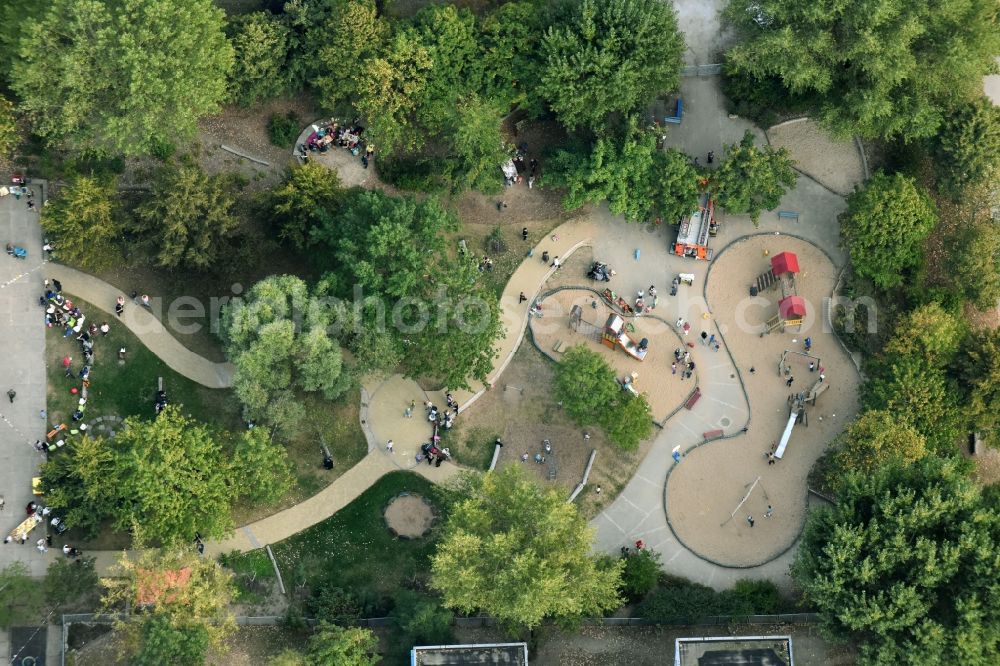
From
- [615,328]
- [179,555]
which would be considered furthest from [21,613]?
[615,328]

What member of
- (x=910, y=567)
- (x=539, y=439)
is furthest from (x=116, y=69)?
(x=910, y=567)

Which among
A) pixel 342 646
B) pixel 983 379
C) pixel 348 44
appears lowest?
pixel 342 646

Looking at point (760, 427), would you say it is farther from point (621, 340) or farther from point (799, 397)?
point (621, 340)

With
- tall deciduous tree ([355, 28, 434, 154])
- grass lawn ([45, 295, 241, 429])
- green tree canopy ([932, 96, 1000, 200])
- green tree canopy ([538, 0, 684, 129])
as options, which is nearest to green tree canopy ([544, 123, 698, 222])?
green tree canopy ([538, 0, 684, 129])

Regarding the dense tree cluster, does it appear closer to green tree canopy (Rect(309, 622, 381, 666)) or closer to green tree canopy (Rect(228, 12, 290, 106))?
green tree canopy (Rect(309, 622, 381, 666))

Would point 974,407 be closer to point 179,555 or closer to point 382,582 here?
point 382,582

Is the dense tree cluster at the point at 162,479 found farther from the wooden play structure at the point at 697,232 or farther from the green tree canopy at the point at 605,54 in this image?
the wooden play structure at the point at 697,232
